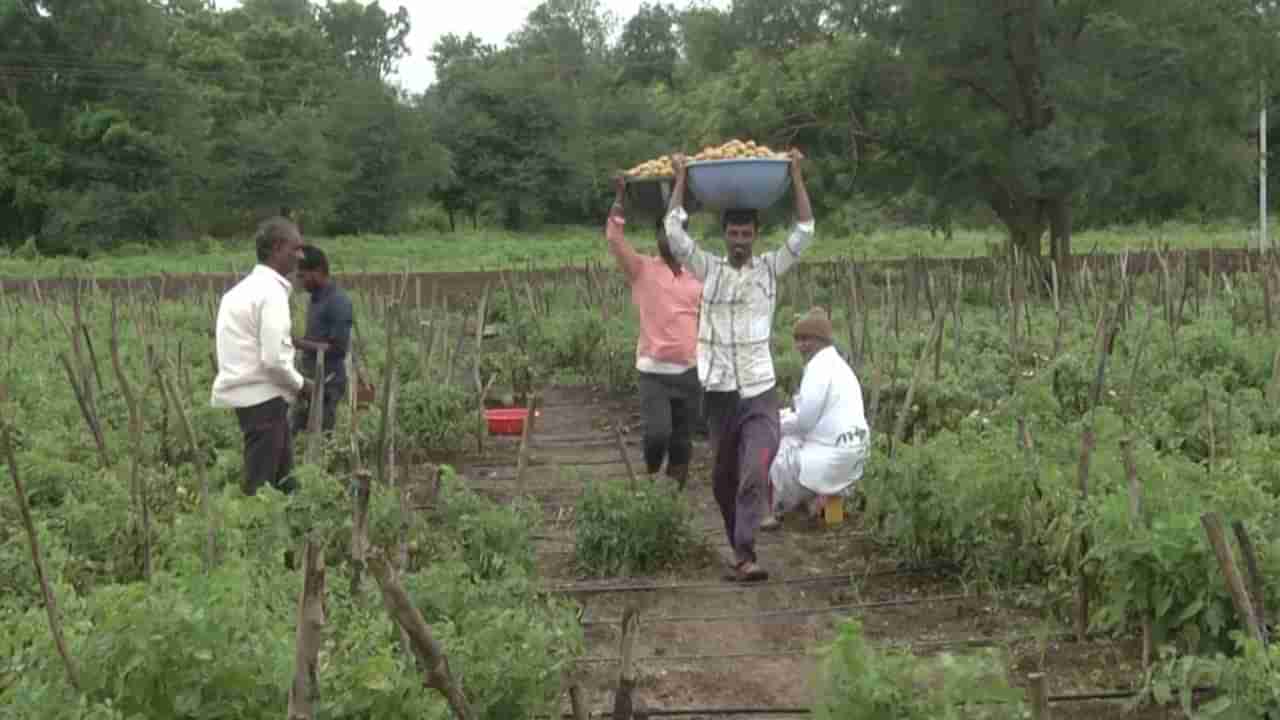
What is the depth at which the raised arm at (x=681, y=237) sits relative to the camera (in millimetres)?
5469

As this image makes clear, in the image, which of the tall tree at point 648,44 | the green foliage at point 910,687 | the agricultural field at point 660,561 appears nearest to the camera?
the green foliage at point 910,687

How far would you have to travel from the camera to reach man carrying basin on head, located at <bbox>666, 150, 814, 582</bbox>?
5.48 meters

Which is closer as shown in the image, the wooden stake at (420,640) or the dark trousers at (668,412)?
the wooden stake at (420,640)

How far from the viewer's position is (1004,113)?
19281mm

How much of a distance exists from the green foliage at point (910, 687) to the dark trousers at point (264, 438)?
124 inches

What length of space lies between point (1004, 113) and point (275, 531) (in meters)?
16.4

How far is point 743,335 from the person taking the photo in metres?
5.50

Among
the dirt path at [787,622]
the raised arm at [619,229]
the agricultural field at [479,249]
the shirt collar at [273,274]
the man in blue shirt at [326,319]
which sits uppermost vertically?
the raised arm at [619,229]

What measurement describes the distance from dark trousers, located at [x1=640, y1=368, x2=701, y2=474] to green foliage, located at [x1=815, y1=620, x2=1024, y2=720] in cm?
365

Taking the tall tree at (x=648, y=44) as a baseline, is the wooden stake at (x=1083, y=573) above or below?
below

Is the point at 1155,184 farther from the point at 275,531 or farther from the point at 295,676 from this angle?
the point at 295,676

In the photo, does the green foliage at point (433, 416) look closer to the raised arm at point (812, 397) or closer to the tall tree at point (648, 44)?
the raised arm at point (812, 397)

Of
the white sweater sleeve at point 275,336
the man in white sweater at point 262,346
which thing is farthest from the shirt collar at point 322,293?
the white sweater sleeve at point 275,336

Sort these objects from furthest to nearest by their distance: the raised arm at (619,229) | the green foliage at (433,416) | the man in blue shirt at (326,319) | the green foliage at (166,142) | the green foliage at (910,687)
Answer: the green foliage at (166,142) → the green foliage at (433,416) → the man in blue shirt at (326,319) → the raised arm at (619,229) → the green foliage at (910,687)
